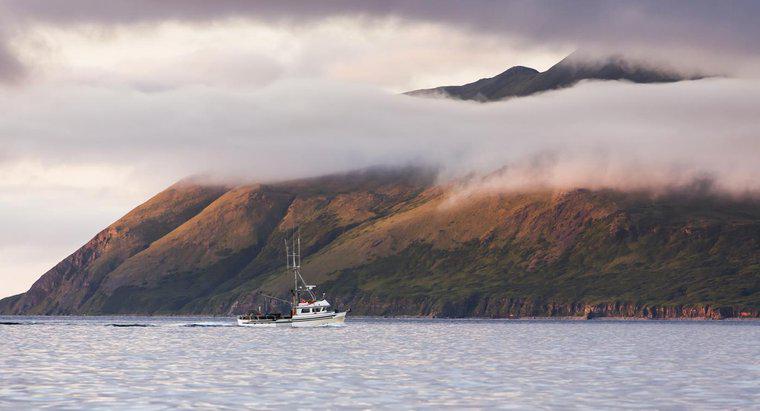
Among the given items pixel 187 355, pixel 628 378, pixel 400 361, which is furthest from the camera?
pixel 187 355

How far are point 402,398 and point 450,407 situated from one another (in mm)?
9225

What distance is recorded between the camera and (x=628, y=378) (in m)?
127

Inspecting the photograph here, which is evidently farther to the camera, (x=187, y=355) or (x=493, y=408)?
(x=187, y=355)

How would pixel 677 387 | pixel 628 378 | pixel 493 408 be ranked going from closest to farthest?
pixel 493 408 → pixel 677 387 → pixel 628 378

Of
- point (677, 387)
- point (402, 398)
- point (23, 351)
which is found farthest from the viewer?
point (23, 351)

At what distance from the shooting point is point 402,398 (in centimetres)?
10281

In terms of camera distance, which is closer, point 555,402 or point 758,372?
point 555,402

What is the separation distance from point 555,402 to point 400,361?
208 feet

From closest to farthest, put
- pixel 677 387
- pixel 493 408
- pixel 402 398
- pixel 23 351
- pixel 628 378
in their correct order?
pixel 493 408 → pixel 402 398 → pixel 677 387 → pixel 628 378 → pixel 23 351

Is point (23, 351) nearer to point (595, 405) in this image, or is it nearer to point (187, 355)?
point (187, 355)

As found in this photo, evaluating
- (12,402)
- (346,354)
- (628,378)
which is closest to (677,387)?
(628,378)

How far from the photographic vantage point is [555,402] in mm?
98938

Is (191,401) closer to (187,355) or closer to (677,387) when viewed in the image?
(677,387)

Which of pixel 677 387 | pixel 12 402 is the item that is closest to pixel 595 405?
pixel 677 387
